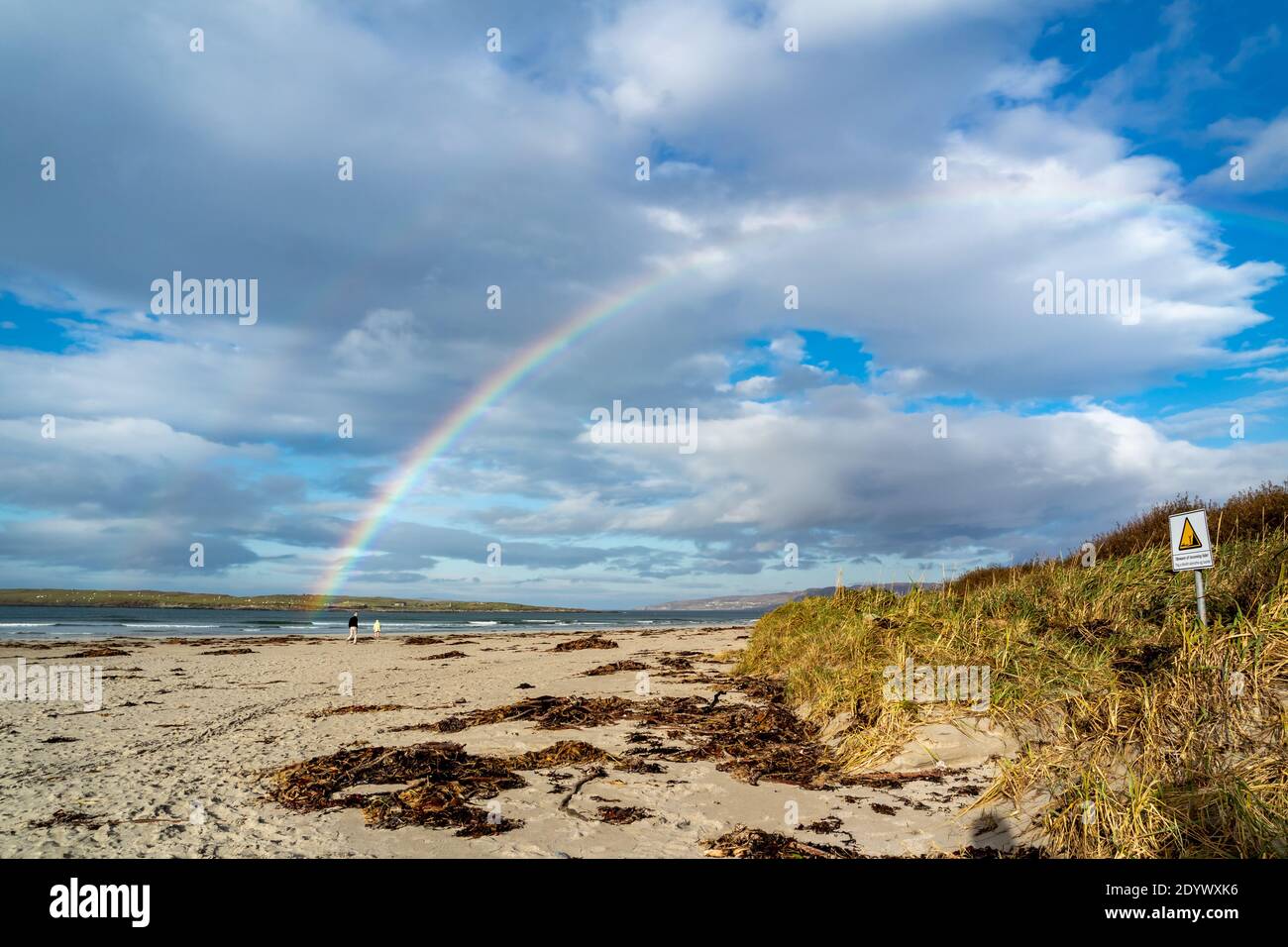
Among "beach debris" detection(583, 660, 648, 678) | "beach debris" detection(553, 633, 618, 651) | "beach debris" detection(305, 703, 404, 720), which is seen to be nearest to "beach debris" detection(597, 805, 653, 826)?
"beach debris" detection(305, 703, 404, 720)

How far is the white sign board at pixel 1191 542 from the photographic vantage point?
255 inches

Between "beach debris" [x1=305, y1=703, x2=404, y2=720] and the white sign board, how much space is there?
490 inches

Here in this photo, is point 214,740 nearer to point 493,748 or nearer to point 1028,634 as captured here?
point 493,748

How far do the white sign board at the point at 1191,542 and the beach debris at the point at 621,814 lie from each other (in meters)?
5.68

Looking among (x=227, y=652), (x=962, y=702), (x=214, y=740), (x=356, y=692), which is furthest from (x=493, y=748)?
(x=227, y=652)

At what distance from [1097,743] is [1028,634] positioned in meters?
2.60

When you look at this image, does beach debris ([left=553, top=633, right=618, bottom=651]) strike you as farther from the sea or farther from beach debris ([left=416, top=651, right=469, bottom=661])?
the sea

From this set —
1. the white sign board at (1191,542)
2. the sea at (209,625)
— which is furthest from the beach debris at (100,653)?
the white sign board at (1191,542)

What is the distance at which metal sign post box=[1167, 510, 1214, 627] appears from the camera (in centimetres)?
646

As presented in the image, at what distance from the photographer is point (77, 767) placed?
8.47 meters

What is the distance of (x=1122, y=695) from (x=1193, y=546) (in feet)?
5.66

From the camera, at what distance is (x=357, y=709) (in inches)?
523

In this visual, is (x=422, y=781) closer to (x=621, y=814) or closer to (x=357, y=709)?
(x=621, y=814)

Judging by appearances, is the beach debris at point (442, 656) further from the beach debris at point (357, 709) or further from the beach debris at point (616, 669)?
the beach debris at point (357, 709)
